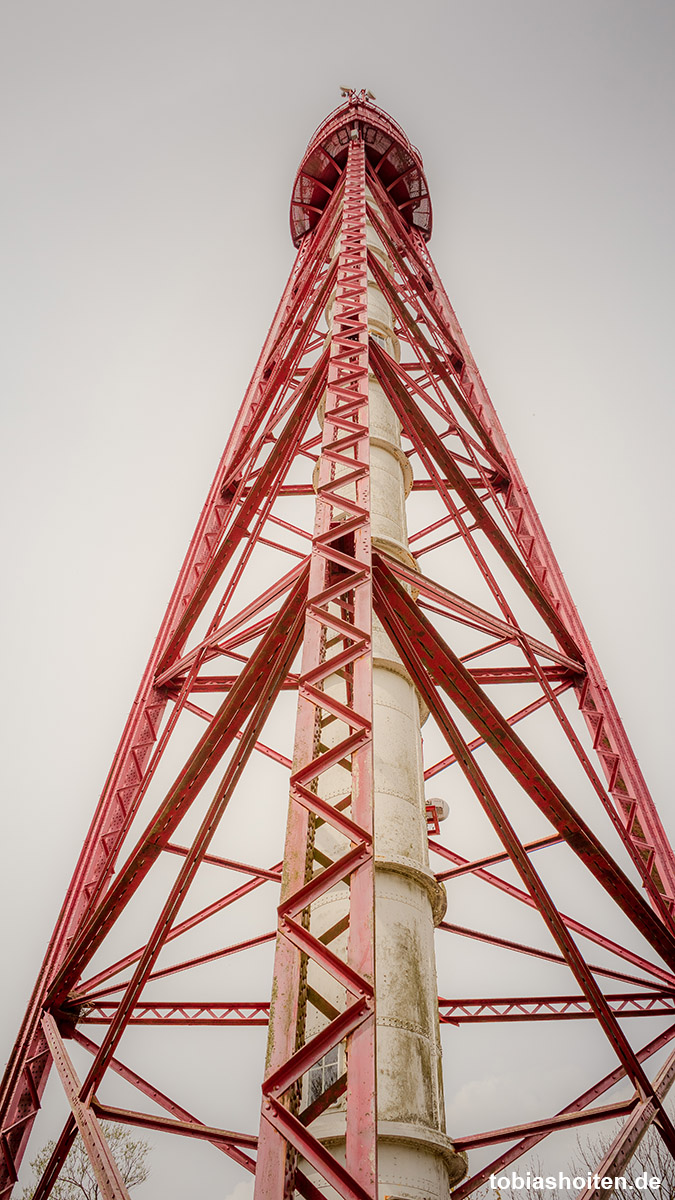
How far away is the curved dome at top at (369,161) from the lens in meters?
16.3

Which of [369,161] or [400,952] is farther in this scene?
[369,161]

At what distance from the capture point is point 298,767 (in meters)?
4.49

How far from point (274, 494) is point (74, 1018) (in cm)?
569

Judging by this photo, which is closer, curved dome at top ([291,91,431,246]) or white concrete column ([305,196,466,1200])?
white concrete column ([305,196,466,1200])

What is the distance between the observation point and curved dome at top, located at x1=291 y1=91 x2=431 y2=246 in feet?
53.6

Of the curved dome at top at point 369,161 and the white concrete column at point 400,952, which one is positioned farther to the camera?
the curved dome at top at point 369,161

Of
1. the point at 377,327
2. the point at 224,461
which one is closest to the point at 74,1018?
the point at 224,461

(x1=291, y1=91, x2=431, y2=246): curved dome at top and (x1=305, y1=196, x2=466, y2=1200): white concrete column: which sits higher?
(x1=291, y1=91, x2=431, y2=246): curved dome at top

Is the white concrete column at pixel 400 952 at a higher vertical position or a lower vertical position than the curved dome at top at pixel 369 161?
lower

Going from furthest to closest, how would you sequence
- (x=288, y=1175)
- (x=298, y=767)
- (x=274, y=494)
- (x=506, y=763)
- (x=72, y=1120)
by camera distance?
(x=274, y=494)
(x=506, y=763)
(x=72, y=1120)
(x=298, y=767)
(x=288, y=1175)

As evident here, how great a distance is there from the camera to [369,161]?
16.8m

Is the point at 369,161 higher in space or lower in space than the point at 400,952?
higher

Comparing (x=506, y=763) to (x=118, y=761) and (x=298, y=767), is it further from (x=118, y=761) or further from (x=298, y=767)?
(x=118, y=761)

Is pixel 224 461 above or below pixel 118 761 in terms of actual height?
above
